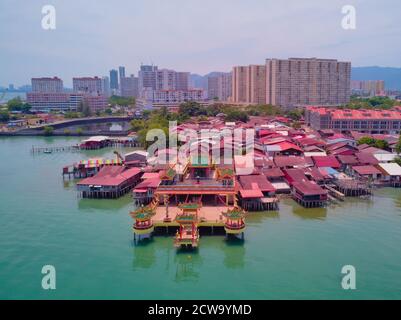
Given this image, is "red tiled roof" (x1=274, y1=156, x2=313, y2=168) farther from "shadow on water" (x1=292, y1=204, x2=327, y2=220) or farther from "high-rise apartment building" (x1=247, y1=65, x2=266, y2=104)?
"high-rise apartment building" (x1=247, y1=65, x2=266, y2=104)

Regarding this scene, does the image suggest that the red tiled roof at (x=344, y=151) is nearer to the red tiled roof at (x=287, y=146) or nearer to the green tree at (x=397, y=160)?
the red tiled roof at (x=287, y=146)

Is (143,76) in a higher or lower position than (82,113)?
higher

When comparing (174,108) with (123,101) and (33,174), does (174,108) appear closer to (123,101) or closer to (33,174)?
(123,101)

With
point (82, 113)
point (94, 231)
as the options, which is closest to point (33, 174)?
point (94, 231)

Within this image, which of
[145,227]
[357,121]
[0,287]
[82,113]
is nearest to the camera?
[0,287]

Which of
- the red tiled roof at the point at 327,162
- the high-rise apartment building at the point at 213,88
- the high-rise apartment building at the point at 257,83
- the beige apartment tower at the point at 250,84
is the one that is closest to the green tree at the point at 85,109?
the beige apartment tower at the point at 250,84

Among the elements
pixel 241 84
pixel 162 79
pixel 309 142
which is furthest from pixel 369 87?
pixel 309 142
